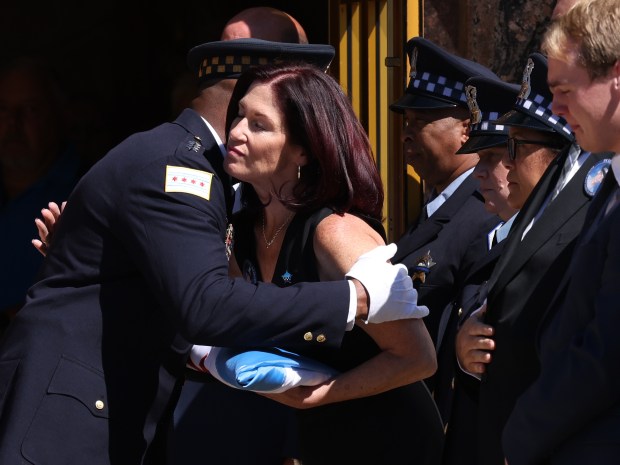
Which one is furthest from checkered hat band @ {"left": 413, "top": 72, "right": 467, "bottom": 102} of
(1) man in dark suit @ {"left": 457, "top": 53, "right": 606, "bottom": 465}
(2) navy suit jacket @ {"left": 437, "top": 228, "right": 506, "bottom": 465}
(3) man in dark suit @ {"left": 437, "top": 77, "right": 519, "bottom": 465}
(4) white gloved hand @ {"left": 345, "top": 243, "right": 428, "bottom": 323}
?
(4) white gloved hand @ {"left": 345, "top": 243, "right": 428, "bottom": 323}

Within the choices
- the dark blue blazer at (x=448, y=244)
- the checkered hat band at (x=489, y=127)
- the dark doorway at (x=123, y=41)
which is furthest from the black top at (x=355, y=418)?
the dark doorway at (x=123, y=41)

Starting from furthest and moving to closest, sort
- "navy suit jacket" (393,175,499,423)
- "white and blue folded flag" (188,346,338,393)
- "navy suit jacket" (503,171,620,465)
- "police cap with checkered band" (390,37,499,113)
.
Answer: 1. "police cap with checkered band" (390,37,499,113)
2. "navy suit jacket" (393,175,499,423)
3. "white and blue folded flag" (188,346,338,393)
4. "navy suit jacket" (503,171,620,465)

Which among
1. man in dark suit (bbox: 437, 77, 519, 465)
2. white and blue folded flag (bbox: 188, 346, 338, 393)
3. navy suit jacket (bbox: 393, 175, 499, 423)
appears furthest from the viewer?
navy suit jacket (bbox: 393, 175, 499, 423)

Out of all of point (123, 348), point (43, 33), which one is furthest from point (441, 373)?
point (43, 33)

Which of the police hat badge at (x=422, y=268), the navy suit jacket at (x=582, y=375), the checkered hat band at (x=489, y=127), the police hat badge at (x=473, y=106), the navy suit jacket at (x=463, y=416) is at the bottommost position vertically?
the navy suit jacket at (x=463, y=416)

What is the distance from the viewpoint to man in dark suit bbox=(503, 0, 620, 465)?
2.25 meters

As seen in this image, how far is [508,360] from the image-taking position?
2.77 metres

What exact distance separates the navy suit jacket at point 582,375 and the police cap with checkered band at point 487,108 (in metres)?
1.16

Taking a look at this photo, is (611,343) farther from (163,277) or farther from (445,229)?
(445,229)

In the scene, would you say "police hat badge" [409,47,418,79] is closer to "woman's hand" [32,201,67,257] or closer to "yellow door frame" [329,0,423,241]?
"yellow door frame" [329,0,423,241]

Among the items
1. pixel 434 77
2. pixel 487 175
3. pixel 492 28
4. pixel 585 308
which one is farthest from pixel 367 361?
pixel 492 28

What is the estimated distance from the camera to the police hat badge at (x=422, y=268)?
381 centimetres

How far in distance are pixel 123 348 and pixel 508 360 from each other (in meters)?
0.89

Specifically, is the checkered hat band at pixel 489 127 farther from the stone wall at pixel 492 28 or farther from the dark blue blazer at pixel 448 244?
the stone wall at pixel 492 28
